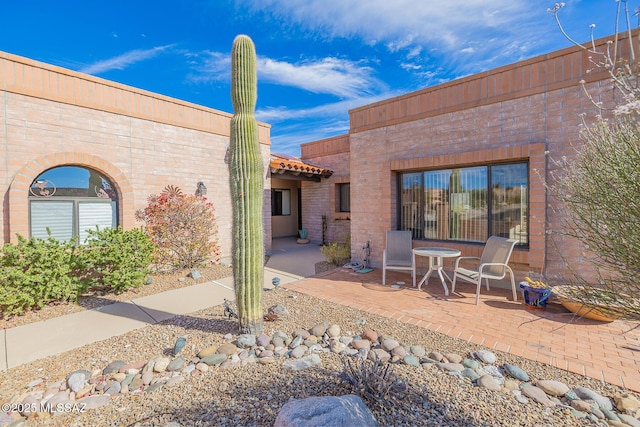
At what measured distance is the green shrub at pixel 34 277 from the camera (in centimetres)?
436

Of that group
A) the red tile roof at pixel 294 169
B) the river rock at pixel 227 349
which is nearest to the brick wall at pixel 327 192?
the red tile roof at pixel 294 169

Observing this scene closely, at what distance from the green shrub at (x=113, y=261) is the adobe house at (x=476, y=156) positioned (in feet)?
17.3

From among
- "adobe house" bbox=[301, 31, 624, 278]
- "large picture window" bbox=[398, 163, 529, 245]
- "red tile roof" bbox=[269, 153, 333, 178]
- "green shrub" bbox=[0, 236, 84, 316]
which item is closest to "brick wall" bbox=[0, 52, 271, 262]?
"green shrub" bbox=[0, 236, 84, 316]

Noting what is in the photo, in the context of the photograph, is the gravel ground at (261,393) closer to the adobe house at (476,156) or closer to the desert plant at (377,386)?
the desert plant at (377,386)

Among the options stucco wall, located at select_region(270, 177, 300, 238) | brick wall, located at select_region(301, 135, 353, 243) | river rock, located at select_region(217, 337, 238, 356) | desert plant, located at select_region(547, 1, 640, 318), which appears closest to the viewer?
desert plant, located at select_region(547, 1, 640, 318)

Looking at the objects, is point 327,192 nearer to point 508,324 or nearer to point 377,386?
point 508,324

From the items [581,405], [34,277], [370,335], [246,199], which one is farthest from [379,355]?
[34,277]

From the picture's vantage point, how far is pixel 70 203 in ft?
20.1

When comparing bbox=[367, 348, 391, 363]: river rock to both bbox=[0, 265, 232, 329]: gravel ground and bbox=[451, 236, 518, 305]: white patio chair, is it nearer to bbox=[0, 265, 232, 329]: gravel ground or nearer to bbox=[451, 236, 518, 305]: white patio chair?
bbox=[451, 236, 518, 305]: white patio chair

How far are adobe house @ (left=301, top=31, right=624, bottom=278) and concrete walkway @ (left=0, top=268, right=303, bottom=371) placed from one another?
178 inches

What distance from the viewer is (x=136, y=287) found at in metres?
5.90

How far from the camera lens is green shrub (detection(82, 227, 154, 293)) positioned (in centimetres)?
535

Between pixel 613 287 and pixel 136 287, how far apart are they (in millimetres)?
7155

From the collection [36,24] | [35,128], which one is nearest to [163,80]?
[36,24]
